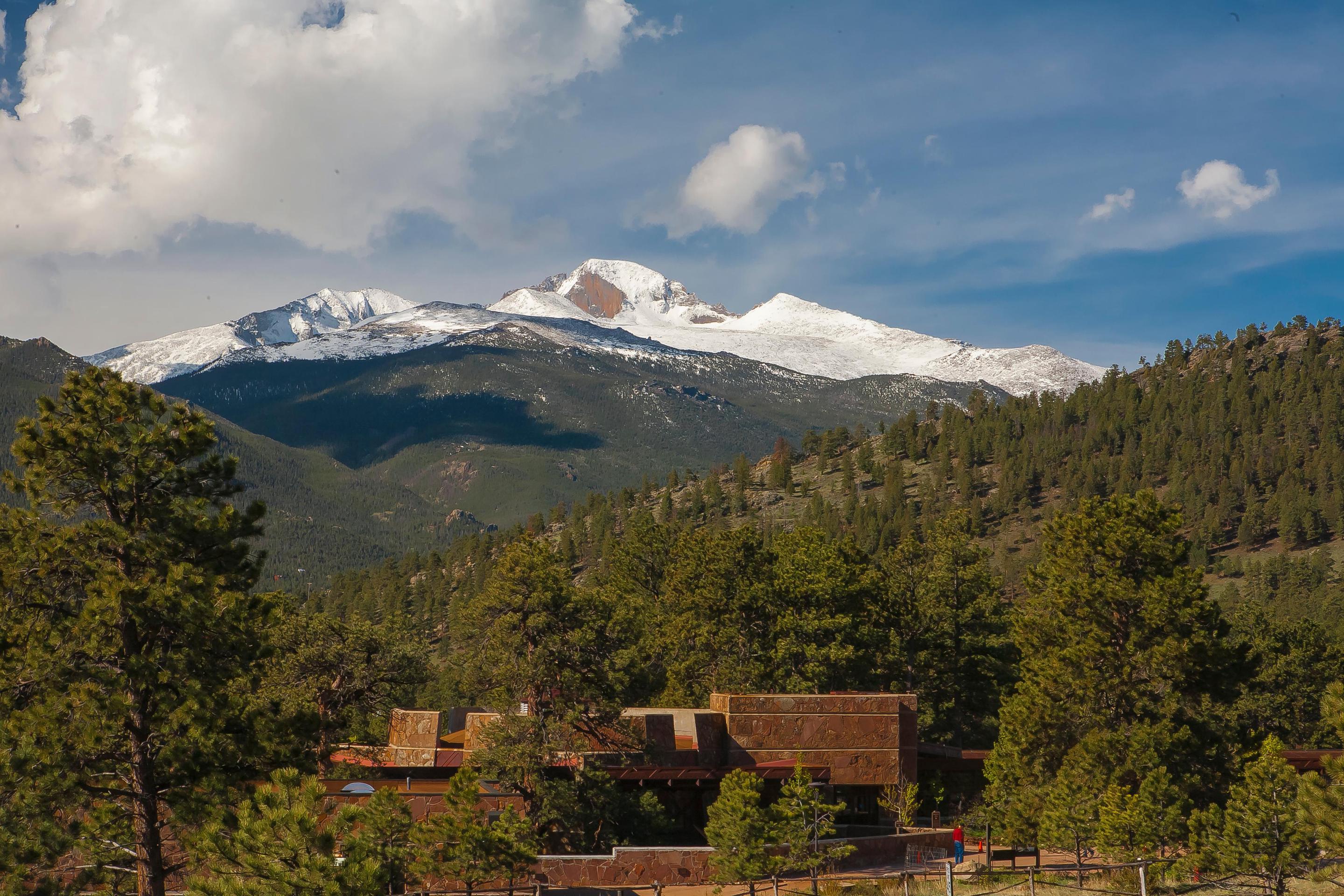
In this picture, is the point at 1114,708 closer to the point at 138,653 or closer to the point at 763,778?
the point at 763,778

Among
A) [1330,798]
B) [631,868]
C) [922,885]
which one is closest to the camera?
[1330,798]

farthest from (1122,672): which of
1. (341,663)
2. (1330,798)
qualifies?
(341,663)

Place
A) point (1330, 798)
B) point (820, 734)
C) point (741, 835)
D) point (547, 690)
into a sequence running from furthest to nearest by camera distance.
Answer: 1. point (820, 734)
2. point (547, 690)
3. point (741, 835)
4. point (1330, 798)

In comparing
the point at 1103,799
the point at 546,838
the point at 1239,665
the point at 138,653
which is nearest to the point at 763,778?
the point at 546,838

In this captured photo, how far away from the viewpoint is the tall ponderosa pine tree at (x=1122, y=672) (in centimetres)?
4066

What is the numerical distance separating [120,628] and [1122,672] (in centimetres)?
3240

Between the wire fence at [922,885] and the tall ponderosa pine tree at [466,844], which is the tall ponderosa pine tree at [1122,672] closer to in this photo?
the wire fence at [922,885]

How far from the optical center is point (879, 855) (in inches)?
1559

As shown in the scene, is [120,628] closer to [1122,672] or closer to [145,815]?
[145,815]

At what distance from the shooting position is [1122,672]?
4209 cm

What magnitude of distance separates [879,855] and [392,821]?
63.5 feet

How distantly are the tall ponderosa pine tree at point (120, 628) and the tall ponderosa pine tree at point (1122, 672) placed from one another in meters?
27.5

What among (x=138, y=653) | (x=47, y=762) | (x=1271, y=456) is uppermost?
(x=1271, y=456)

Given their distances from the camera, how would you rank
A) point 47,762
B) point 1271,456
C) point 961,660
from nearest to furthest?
point 47,762, point 961,660, point 1271,456
